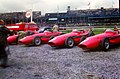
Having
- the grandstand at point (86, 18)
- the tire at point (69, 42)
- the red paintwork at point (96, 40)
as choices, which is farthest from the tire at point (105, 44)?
the grandstand at point (86, 18)

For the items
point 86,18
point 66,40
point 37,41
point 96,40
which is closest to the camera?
point 96,40

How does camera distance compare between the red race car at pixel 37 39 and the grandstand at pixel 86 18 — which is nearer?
the red race car at pixel 37 39

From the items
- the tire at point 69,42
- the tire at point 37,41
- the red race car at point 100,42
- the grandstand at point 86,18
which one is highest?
the red race car at point 100,42

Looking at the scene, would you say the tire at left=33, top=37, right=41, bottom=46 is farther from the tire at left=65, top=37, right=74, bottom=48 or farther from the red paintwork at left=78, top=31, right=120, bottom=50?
the red paintwork at left=78, top=31, right=120, bottom=50

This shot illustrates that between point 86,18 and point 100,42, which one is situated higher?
point 100,42

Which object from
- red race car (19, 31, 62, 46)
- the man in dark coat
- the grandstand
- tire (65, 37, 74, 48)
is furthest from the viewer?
the grandstand

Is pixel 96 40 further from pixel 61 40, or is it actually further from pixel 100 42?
pixel 61 40

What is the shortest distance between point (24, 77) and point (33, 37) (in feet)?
36.1

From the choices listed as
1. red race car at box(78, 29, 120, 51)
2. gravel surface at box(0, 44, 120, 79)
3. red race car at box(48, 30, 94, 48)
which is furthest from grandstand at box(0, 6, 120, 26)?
gravel surface at box(0, 44, 120, 79)

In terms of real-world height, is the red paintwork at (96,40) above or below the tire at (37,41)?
above

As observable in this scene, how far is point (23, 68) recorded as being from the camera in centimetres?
970

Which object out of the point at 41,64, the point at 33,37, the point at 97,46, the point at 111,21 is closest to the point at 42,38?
the point at 33,37

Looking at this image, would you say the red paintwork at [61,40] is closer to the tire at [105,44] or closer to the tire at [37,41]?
the tire at [37,41]

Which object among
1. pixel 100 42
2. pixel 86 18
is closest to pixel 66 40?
pixel 100 42
